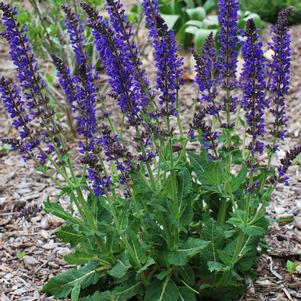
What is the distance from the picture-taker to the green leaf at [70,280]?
373cm

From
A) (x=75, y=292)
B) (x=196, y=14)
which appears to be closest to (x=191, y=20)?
(x=196, y=14)

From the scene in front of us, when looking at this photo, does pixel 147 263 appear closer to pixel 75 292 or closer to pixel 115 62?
pixel 75 292

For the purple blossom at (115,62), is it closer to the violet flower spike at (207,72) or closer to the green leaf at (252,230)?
the violet flower spike at (207,72)

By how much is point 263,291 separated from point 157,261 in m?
0.93

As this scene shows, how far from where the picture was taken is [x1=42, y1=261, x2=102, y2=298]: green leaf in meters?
3.73

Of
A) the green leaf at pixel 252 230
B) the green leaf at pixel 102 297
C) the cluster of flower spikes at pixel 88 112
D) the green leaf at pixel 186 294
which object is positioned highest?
the cluster of flower spikes at pixel 88 112

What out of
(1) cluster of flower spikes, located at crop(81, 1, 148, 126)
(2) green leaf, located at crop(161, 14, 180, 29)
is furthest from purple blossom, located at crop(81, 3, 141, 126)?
(2) green leaf, located at crop(161, 14, 180, 29)

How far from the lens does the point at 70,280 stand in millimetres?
3799

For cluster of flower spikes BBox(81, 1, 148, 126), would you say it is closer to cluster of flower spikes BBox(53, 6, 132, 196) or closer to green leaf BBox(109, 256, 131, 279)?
cluster of flower spikes BBox(53, 6, 132, 196)

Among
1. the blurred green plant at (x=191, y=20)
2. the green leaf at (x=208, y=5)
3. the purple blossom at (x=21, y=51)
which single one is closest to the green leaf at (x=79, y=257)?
the purple blossom at (x=21, y=51)

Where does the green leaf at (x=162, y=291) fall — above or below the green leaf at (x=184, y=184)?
below

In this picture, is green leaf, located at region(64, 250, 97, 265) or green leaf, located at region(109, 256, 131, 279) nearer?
green leaf, located at region(109, 256, 131, 279)

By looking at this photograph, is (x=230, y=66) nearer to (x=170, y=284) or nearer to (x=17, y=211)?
(x=170, y=284)

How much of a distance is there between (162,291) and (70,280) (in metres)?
0.71
